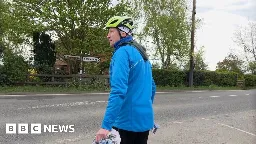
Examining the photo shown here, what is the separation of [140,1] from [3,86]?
1771 centimetres

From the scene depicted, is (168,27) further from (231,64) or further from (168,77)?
(231,64)

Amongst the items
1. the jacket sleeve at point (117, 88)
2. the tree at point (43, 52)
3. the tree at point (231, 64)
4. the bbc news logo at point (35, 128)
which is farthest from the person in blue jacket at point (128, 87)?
the tree at point (231, 64)

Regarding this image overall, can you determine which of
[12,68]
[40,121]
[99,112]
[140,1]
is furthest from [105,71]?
[40,121]

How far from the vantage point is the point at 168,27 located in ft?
102

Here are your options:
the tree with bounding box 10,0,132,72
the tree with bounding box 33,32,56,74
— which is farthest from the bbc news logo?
the tree with bounding box 10,0,132,72

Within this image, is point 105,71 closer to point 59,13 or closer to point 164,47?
point 164,47

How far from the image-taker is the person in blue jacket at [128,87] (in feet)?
9.28

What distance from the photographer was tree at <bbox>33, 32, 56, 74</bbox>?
870 inches

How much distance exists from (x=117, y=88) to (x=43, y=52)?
20377 mm

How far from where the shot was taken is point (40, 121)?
9.03 meters

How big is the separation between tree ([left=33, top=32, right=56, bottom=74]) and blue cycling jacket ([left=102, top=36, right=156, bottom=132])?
19.7m

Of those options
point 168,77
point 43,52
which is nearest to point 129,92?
point 43,52

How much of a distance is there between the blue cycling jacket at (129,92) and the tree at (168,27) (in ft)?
92.6

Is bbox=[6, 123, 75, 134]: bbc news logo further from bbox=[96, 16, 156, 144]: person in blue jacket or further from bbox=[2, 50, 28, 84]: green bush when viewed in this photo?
bbox=[2, 50, 28, 84]: green bush
